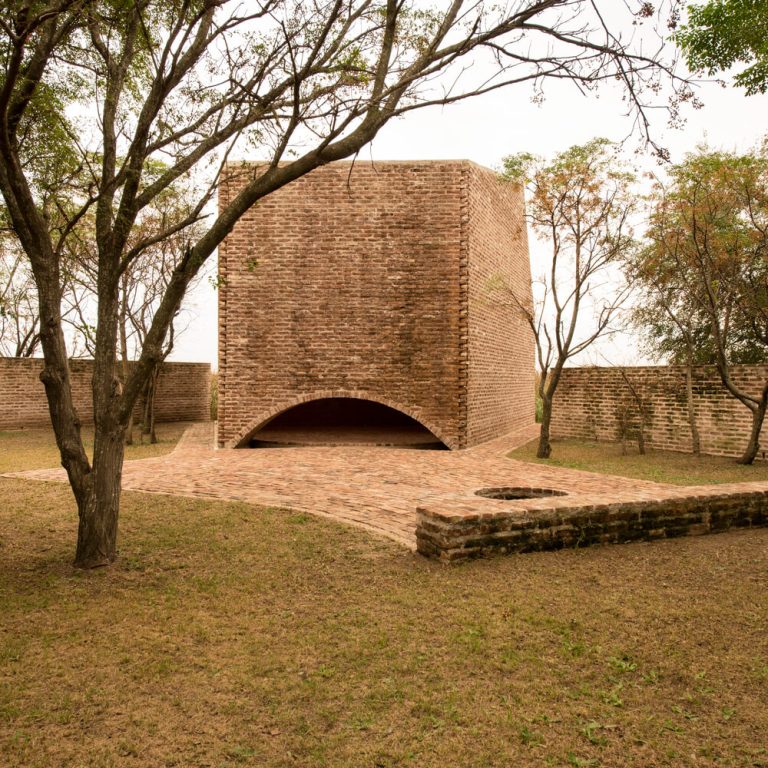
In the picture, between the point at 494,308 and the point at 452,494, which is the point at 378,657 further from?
the point at 494,308

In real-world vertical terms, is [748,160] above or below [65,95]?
above

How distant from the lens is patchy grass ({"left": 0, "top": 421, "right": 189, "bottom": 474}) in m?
10.5

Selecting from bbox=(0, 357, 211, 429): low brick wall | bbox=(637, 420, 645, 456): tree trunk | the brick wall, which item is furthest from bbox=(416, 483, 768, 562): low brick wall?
bbox=(0, 357, 211, 429): low brick wall

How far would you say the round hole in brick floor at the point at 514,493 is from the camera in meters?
7.20

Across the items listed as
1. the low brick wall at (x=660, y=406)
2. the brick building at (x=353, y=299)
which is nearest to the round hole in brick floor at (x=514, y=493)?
the brick building at (x=353, y=299)

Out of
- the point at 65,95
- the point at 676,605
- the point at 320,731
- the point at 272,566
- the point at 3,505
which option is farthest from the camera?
the point at 3,505

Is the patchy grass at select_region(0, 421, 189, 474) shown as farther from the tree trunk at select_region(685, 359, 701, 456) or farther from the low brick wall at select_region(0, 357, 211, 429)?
the tree trunk at select_region(685, 359, 701, 456)

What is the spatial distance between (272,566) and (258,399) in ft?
25.3

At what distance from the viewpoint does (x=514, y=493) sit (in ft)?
23.7

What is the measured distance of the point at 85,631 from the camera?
12.0ft

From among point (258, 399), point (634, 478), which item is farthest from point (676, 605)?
point (258, 399)

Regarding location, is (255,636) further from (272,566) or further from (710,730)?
(710,730)

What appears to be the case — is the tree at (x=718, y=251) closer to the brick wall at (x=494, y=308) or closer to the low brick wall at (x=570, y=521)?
the brick wall at (x=494, y=308)

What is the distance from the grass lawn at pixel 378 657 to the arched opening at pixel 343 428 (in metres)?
7.84
